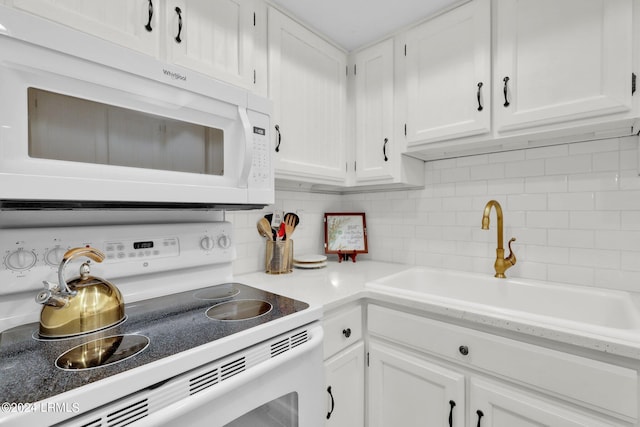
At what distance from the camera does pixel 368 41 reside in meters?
1.79

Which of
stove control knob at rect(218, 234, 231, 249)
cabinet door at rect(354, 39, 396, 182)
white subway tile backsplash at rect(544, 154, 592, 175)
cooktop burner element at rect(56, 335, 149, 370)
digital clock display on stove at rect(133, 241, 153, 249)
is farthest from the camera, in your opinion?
cabinet door at rect(354, 39, 396, 182)

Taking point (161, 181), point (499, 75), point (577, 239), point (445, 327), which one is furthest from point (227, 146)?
point (577, 239)

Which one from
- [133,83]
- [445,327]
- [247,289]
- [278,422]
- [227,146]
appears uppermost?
[133,83]

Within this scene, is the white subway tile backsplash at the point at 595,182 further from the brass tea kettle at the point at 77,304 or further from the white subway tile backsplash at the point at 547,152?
the brass tea kettle at the point at 77,304

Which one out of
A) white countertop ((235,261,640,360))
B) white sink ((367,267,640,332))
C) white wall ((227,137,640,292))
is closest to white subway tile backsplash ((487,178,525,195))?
white wall ((227,137,640,292))

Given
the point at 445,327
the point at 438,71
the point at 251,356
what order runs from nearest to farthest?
1. the point at 251,356
2. the point at 445,327
3. the point at 438,71

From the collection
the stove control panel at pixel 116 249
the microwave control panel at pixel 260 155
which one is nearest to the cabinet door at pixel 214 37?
the microwave control panel at pixel 260 155

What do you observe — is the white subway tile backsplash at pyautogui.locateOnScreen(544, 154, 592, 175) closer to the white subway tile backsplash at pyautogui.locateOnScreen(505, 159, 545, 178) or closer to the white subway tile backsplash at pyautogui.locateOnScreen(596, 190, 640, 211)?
the white subway tile backsplash at pyautogui.locateOnScreen(505, 159, 545, 178)

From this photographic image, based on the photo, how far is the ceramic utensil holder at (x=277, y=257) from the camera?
1.64 metres

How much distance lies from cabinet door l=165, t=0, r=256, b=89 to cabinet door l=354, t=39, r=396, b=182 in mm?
756

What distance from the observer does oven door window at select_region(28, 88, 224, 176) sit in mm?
720

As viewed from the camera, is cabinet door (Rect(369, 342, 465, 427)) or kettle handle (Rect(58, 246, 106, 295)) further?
cabinet door (Rect(369, 342, 465, 427))

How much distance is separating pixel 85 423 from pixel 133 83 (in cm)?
80

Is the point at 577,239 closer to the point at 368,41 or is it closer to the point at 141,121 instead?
the point at 368,41
